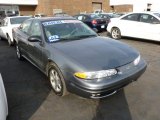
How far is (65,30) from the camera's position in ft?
16.0

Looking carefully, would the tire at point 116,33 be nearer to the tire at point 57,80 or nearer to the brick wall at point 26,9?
the tire at point 57,80

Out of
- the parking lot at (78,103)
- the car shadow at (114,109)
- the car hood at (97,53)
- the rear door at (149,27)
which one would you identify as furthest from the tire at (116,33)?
the car shadow at (114,109)

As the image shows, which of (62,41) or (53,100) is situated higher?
(62,41)

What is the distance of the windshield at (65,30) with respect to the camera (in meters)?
4.64

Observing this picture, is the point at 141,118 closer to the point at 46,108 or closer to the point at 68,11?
the point at 46,108

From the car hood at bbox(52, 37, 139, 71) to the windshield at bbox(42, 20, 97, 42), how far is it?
0.27 metres

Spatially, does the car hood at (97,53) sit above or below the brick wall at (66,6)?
below

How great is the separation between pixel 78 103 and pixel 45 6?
35.4 meters

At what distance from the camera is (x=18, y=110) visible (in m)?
3.75

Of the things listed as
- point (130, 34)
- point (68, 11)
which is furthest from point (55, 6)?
point (130, 34)

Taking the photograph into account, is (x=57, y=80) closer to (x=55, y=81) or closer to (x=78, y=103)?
(x=55, y=81)

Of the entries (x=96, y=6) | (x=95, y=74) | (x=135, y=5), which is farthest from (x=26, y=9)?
(x=95, y=74)

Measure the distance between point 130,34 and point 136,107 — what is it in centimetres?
689

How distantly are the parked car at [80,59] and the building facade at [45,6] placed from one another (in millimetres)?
32926
